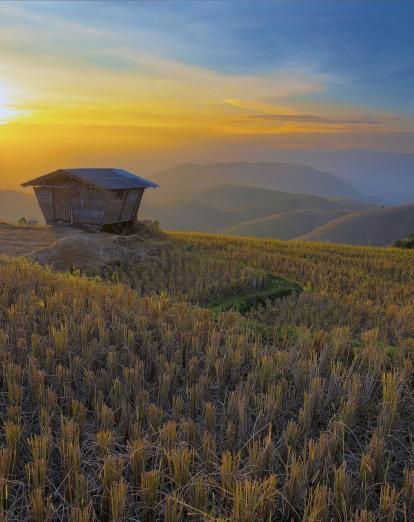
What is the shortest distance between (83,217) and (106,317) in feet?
52.7

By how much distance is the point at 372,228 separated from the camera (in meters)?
168

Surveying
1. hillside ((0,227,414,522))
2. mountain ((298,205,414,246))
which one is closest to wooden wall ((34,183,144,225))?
hillside ((0,227,414,522))

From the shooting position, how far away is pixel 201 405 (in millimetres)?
4512

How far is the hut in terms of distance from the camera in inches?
858

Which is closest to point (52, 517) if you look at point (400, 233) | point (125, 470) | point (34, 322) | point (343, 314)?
point (125, 470)

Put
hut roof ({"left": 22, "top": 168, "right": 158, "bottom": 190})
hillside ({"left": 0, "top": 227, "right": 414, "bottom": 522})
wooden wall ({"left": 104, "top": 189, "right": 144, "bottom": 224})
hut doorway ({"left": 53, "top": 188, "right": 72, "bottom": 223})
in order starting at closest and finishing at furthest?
hillside ({"left": 0, "top": 227, "right": 414, "bottom": 522}) < hut roof ({"left": 22, "top": 168, "right": 158, "bottom": 190}) < wooden wall ({"left": 104, "top": 189, "right": 144, "bottom": 224}) < hut doorway ({"left": 53, "top": 188, "right": 72, "bottom": 223})

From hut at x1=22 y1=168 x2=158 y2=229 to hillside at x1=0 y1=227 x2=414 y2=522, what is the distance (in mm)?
13608

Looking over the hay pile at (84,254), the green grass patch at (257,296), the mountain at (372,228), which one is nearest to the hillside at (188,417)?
the green grass patch at (257,296)

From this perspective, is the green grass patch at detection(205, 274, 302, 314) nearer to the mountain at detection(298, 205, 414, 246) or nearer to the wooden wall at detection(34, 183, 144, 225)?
the wooden wall at detection(34, 183, 144, 225)

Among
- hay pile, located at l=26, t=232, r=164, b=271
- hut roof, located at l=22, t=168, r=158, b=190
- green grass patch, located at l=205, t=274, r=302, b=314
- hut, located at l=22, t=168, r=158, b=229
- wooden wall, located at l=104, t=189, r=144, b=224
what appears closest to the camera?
green grass patch, located at l=205, t=274, r=302, b=314

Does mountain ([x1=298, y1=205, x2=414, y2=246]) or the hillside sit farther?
mountain ([x1=298, y1=205, x2=414, y2=246])

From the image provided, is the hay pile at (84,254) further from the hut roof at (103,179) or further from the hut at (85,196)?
the hut roof at (103,179)

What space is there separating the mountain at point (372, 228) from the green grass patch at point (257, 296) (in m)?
147

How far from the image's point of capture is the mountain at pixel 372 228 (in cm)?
15875
